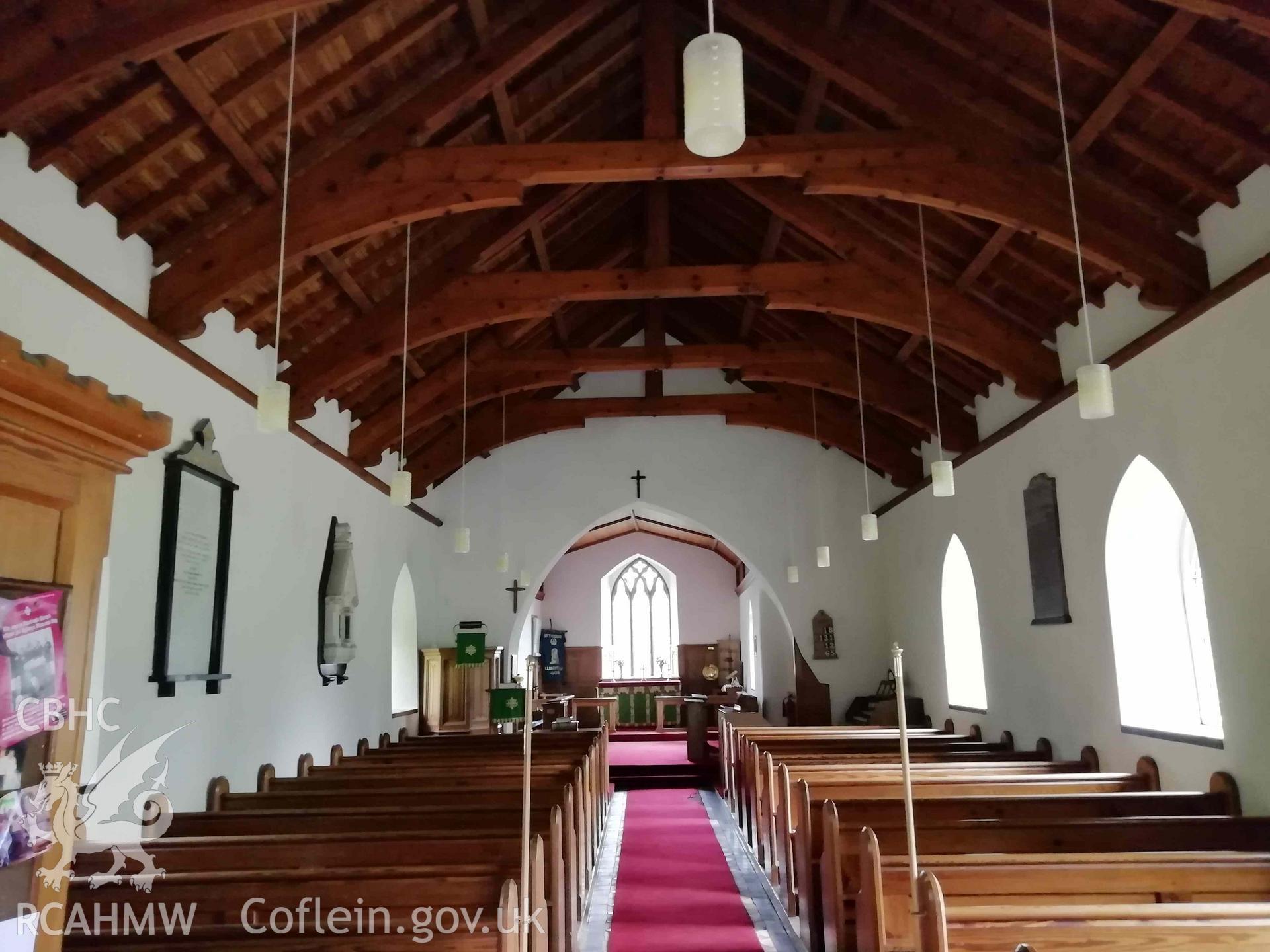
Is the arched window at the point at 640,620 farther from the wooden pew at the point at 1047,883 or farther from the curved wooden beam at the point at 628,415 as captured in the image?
the wooden pew at the point at 1047,883

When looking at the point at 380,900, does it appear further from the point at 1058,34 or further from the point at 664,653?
the point at 664,653

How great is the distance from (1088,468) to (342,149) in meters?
4.89

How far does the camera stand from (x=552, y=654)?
53.1 ft

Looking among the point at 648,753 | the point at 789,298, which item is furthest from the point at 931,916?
the point at 648,753

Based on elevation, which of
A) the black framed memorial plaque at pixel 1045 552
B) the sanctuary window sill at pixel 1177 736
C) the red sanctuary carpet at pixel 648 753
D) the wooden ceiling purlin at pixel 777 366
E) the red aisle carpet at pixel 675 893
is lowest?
the red aisle carpet at pixel 675 893

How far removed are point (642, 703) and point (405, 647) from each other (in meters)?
6.33

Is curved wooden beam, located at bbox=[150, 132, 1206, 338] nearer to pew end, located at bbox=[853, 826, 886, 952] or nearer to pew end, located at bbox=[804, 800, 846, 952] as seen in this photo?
pew end, located at bbox=[804, 800, 846, 952]

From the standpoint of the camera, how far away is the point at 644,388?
10469 millimetres

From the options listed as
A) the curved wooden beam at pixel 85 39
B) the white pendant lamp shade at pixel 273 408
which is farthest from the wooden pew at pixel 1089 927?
the curved wooden beam at pixel 85 39

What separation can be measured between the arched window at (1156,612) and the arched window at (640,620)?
11.4 m

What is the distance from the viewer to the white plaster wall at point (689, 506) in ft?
35.2

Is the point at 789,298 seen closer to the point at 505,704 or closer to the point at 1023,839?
the point at 1023,839

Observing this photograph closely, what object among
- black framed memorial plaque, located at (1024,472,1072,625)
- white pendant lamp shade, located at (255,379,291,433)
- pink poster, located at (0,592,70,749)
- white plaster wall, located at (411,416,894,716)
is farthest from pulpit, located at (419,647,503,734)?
pink poster, located at (0,592,70,749)

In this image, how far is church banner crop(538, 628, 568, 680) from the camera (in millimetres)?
16109
